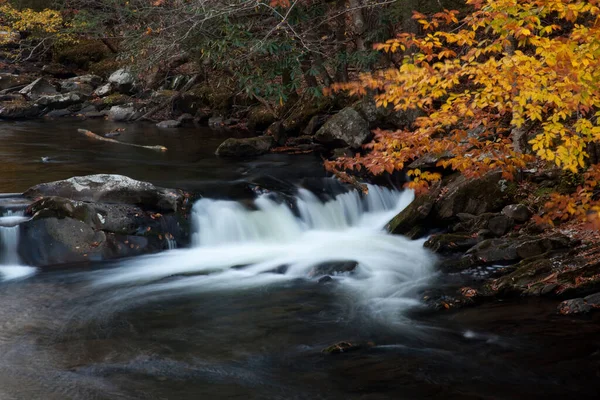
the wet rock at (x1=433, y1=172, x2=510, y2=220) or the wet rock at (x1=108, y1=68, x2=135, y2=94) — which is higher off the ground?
the wet rock at (x1=108, y1=68, x2=135, y2=94)

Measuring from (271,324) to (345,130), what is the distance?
876cm

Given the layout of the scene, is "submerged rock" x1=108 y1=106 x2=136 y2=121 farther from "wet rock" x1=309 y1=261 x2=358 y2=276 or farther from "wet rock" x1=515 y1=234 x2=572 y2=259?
"wet rock" x1=515 y1=234 x2=572 y2=259

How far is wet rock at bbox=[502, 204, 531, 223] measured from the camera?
9.44 meters

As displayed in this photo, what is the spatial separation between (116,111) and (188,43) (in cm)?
872

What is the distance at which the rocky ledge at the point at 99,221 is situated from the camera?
30.4 ft

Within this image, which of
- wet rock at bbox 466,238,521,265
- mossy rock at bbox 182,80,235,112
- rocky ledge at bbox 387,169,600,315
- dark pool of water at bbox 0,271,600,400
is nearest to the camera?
dark pool of water at bbox 0,271,600,400

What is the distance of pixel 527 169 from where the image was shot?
10.5m

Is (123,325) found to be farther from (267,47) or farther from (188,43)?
(188,43)

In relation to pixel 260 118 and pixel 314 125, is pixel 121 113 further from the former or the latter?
pixel 314 125

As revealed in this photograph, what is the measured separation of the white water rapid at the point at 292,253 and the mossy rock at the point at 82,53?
791 inches

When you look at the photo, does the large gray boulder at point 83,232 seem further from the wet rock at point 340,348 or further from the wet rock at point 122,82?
the wet rock at point 122,82

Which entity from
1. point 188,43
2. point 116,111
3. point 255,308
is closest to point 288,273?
point 255,308

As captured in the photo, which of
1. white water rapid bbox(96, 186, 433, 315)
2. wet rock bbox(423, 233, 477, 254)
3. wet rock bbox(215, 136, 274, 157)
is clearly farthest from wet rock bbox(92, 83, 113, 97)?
wet rock bbox(423, 233, 477, 254)

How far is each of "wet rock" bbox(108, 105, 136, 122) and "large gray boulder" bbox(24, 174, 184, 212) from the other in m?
11.8
